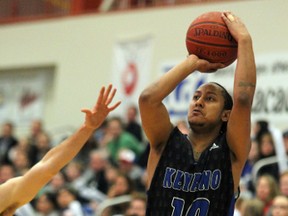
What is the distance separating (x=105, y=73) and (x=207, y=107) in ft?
29.4

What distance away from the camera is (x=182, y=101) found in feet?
37.1

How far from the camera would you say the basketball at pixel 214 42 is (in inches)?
161

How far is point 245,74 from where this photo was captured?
3.91 m

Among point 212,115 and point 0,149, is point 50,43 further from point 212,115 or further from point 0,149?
point 212,115

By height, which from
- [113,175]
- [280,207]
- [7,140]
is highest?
[280,207]

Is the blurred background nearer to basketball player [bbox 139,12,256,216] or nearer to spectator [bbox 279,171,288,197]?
spectator [bbox 279,171,288,197]

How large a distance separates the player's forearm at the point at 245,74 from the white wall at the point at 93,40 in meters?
6.83

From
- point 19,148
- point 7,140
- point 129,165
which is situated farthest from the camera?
point 7,140

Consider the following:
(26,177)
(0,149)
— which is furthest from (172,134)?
(0,149)

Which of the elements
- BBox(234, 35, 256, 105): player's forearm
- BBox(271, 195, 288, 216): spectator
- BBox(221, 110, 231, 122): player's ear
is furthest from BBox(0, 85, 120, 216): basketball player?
BBox(271, 195, 288, 216): spectator

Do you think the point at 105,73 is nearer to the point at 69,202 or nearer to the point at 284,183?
the point at 69,202

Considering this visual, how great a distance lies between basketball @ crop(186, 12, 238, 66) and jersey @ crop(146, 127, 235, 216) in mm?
465

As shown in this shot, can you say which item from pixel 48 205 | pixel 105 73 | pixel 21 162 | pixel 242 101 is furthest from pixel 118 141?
pixel 242 101

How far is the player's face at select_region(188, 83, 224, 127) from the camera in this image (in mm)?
3998
